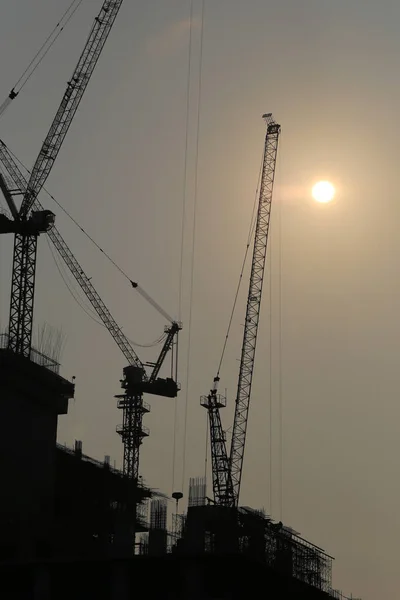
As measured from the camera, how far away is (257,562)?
92.7 m

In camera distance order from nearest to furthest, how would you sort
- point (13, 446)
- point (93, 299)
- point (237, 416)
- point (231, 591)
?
point (231, 591), point (13, 446), point (237, 416), point (93, 299)

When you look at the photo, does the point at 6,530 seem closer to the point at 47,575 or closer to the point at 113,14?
the point at 47,575

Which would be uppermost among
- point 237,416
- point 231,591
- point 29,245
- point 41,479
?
point 29,245

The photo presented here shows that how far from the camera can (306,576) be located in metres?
105

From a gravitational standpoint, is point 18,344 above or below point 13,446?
above

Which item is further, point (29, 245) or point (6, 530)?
point (29, 245)

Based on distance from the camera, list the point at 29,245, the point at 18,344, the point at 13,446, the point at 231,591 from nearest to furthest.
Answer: the point at 231,591, the point at 13,446, the point at 18,344, the point at 29,245

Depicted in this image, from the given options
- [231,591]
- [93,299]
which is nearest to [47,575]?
[231,591]

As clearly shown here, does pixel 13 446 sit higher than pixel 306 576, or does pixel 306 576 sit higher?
pixel 13 446

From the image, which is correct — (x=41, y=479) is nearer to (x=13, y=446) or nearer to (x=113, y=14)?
(x=13, y=446)

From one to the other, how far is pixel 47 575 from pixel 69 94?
238 ft

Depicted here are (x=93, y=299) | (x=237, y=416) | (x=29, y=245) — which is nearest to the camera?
(x=29, y=245)

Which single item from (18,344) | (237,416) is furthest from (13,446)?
(237,416)

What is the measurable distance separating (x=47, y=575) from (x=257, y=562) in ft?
60.2
